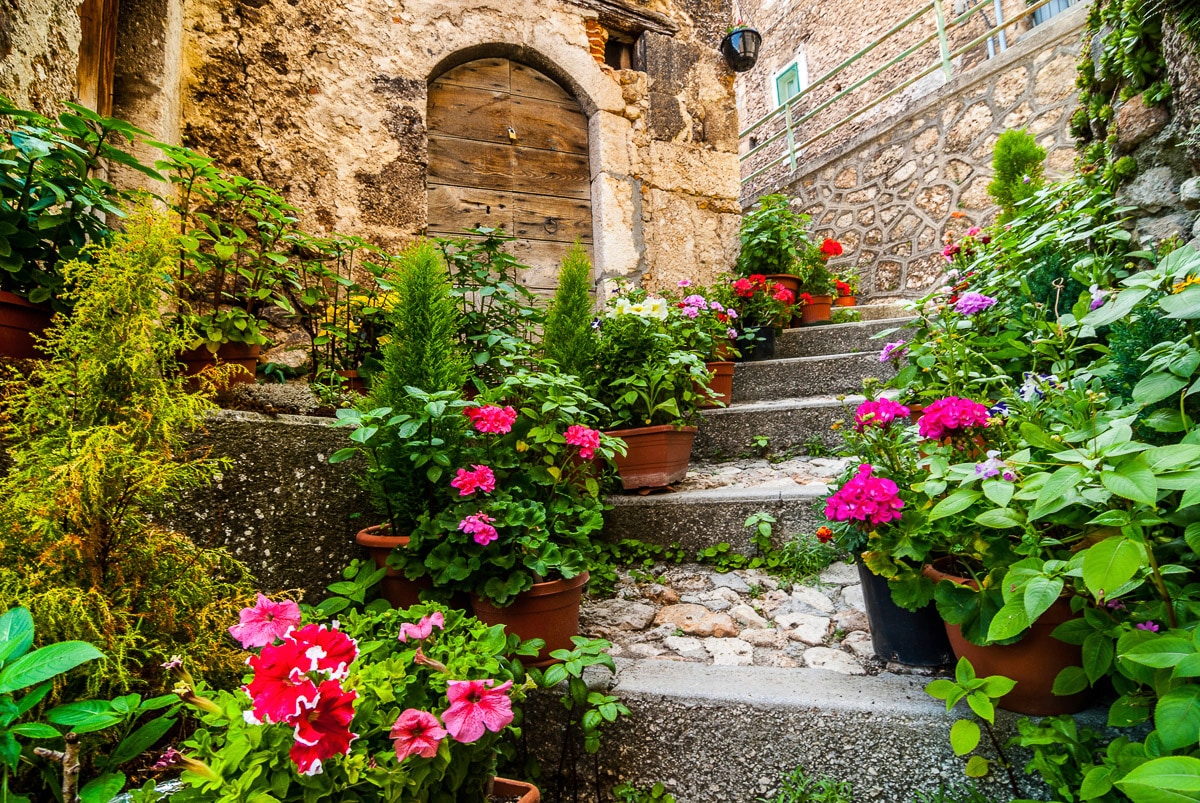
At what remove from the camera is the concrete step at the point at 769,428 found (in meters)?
2.69

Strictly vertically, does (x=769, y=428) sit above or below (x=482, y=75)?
below

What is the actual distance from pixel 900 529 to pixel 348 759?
1094mm

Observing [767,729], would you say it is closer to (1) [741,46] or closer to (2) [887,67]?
(1) [741,46]

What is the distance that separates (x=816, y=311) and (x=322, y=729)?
4.00 meters

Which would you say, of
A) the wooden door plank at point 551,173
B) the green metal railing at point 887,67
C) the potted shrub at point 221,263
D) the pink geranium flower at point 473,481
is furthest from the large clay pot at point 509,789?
the green metal railing at point 887,67

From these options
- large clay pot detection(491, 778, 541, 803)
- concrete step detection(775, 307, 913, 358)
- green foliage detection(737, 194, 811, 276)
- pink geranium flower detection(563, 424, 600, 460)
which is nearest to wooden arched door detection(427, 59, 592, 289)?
green foliage detection(737, 194, 811, 276)

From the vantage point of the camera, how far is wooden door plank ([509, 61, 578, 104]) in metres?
3.58

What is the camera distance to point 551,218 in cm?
363

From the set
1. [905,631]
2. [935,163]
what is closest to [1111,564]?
[905,631]

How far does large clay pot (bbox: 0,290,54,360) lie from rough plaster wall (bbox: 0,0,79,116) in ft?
1.71

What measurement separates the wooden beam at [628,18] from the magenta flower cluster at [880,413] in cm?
338

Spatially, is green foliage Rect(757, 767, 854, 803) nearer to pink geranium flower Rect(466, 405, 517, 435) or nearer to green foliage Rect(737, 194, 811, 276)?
pink geranium flower Rect(466, 405, 517, 435)

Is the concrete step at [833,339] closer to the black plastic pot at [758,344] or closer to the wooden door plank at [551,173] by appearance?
the black plastic pot at [758,344]

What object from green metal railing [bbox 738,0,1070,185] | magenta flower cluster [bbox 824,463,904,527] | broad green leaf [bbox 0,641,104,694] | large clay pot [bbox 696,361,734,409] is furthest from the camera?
green metal railing [bbox 738,0,1070,185]
